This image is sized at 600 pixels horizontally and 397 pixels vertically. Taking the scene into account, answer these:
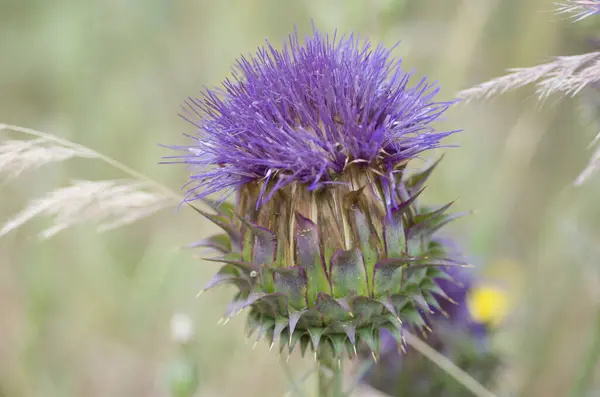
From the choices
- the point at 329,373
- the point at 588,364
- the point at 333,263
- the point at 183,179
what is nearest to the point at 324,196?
the point at 333,263

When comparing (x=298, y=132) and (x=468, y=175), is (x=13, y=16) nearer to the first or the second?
(x=468, y=175)

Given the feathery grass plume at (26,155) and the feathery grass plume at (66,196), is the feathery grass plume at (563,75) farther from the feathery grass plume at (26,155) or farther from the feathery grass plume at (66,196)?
the feathery grass plume at (26,155)

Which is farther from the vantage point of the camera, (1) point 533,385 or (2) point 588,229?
(2) point 588,229

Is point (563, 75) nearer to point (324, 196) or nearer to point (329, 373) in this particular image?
point (324, 196)

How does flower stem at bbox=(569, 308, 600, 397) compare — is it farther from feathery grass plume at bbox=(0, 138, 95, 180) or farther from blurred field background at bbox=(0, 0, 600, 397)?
feathery grass plume at bbox=(0, 138, 95, 180)

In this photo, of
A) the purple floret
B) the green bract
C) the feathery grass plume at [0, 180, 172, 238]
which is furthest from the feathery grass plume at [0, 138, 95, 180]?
the green bract

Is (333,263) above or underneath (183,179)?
underneath

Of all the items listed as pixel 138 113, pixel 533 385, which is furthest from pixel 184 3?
pixel 533 385
